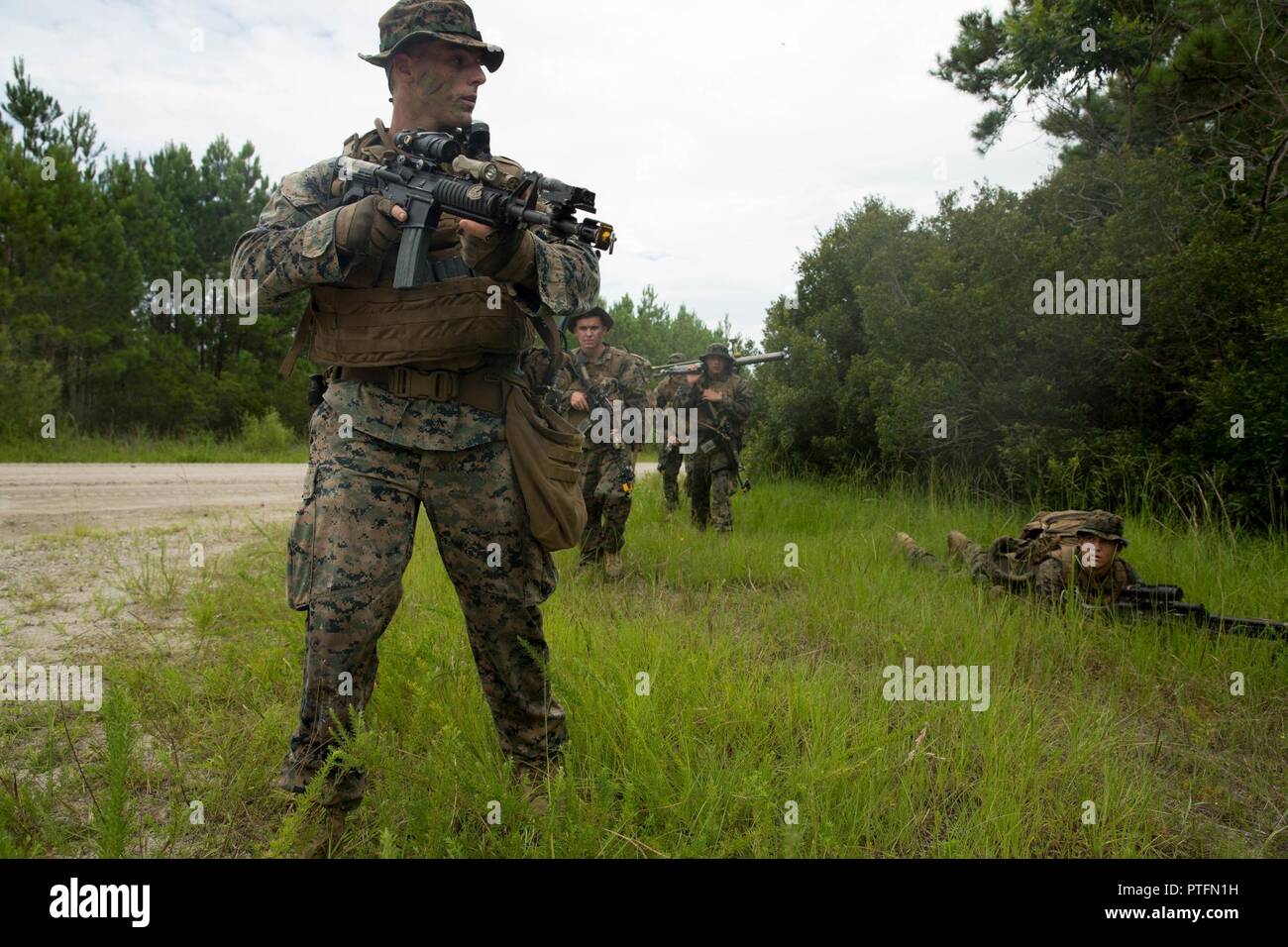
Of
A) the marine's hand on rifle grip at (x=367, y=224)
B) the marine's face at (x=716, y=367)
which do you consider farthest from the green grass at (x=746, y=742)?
the marine's face at (x=716, y=367)

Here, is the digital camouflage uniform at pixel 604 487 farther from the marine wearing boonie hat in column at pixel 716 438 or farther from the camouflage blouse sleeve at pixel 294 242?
the camouflage blouse sleeve at pixel 294 242

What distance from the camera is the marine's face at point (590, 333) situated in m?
6.95

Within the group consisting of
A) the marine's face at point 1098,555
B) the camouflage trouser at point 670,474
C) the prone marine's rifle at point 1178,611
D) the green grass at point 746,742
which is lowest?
the green grass at point 746,742

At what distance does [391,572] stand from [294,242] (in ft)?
3.15

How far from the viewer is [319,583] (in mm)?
2180

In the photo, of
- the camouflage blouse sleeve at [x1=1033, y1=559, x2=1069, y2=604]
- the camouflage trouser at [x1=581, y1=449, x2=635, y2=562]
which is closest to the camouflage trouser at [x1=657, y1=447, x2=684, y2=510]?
the camouflage trouser at [x1=581, y1=449, x2=635, y2=562]

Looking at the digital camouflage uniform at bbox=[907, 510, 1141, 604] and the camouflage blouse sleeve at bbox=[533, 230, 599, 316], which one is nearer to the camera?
the camouflage blouse sleeve at bbox=[533, 230, 599, 316]

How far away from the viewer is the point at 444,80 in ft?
7.98

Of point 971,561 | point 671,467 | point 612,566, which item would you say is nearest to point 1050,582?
point 971,561

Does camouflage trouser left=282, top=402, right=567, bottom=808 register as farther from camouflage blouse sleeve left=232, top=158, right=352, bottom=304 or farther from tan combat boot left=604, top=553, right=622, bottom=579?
tan combat boot left=604, top=553, right=622, bottom=579

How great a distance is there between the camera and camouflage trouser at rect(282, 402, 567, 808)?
218cm

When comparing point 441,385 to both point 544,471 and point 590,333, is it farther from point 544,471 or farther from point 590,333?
point 590,333

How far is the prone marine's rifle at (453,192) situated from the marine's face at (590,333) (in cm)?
A: 452
